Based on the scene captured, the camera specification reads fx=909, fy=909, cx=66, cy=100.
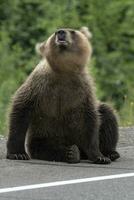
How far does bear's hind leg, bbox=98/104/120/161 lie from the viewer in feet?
31.4

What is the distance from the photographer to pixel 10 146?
9.19m

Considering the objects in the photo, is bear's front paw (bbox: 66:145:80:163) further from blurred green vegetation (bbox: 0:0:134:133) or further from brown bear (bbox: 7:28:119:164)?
blurred green vegetation (bbox: 0:0:134:133)

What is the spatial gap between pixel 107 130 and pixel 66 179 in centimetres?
175

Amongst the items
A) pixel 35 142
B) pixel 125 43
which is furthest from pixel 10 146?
pixel 125 43

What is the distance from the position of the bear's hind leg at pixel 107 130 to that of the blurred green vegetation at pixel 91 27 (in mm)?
13108

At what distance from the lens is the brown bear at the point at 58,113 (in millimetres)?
9195

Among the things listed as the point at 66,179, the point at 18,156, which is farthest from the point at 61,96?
the point at 66,179

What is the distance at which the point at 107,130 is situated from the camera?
959 centimetres

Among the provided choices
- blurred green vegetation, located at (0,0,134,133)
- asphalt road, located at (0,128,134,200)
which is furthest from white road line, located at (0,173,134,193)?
blurred green vegetation, located at (0,0,134,133)

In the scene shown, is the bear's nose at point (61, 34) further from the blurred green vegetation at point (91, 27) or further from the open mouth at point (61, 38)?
the blurred green vegetation at point (91, 27)

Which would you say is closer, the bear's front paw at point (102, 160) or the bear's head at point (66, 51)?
the bear's front paw at point (102, 160)

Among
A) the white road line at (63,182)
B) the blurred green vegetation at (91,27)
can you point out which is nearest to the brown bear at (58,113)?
the white road line at (63,182)

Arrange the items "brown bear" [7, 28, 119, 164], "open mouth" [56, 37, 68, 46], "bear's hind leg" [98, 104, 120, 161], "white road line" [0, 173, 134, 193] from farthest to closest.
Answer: "bear's hind leg" [98, 104, 120, 161] < "open mouth" [56, 37, 68, 46] < "brown bear" [7, 28, 119, 164] < "white road line" [0, 173, 134, 193]

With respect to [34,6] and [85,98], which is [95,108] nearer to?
[85,98]
